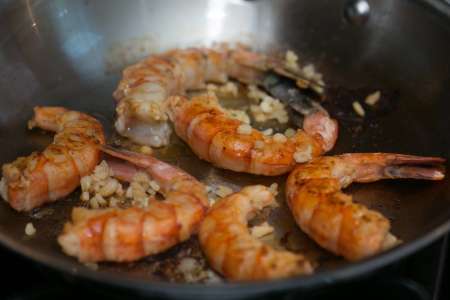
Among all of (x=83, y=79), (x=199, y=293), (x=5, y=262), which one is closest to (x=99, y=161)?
(x=5, y=262)

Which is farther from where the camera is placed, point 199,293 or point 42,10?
point 42,10

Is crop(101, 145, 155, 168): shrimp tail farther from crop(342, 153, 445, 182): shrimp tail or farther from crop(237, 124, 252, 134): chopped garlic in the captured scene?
crop(342, 153, 445, 182): shrimp tail

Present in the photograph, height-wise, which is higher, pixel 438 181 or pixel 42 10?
pixel 42 10

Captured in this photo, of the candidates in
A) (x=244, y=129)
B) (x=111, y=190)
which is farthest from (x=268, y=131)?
(x=111, y=190)

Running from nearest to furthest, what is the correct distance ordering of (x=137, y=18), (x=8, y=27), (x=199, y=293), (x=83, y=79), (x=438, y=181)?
(x=199, y=293) → (x=438, y=181) → (x=8, y=27) → (x=83, y=79) → (x=137, y=18)

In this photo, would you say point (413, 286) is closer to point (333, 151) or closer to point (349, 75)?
point (333, 151)

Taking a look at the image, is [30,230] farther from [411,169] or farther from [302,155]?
[411,169]
